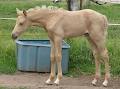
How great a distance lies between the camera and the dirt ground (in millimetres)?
8172

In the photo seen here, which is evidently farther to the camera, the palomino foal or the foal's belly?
the foal's belly

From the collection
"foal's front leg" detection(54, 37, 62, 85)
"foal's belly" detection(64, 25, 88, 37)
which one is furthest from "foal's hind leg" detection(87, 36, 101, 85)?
"foal's front leg" detection(54, 37, 62, 85)

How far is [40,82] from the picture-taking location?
339 inches

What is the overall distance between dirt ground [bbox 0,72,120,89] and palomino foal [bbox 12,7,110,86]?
21 centimetres

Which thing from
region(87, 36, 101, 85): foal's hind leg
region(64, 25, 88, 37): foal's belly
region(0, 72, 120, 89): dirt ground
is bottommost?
region(0, 72, 120, 89): dirt ground

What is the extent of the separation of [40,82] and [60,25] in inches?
49.7

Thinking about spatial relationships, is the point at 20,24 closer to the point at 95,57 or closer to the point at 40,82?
the point at 40,82

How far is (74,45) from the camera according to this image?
10227 millimetres

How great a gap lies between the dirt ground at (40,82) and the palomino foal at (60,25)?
0.21 meters

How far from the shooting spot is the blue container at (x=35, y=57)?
9.28 m

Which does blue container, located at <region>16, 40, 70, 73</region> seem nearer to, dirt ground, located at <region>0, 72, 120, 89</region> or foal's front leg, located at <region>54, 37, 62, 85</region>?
dirt ground, located at <region>0, 72, 120, 89</region>

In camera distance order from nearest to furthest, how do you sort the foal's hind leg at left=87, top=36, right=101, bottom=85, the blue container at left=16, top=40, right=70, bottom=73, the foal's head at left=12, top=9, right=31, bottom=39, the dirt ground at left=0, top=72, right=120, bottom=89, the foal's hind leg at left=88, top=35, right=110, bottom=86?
the foal's head at left=12, top=9, right=31, bottom=39, the dirt ground at left=0, top=72, right=120, bottom=89, the foal's hind leg at left=88, top=35, right=110, bottom=86, the foal's hind leg at left=87, top=36, right=101, bottom=85, the blue container at left=16, top=40, right=70, bottom=73

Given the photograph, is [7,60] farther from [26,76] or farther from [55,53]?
[55,53]

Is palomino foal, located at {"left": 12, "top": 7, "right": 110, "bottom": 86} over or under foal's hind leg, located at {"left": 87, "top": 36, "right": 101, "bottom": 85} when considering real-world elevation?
over
